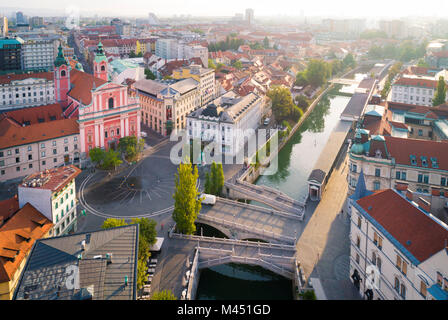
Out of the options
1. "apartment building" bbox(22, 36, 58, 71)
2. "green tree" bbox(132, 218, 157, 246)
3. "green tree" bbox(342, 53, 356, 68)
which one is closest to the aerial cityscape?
"green tree" bbox(132, 218, 157, 246)

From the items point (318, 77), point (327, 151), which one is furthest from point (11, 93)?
point (318, 77)

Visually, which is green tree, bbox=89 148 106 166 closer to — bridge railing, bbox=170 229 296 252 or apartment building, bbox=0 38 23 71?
bridge railing, bbox=170 229 296 252

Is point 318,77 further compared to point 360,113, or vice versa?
point 318,77

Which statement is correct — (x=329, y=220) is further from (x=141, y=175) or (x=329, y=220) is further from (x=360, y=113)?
(x=360, y=113)

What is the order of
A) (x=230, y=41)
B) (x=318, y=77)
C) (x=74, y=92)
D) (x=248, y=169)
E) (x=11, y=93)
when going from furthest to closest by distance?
(x=230, y=41) < (x=318, y=77) < (x=11, y=93) < (x=74, y=92) < (x=248, y=169)

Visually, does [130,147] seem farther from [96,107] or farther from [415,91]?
[415,91]

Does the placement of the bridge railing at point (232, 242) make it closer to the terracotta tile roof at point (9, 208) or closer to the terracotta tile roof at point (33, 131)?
the terracotta tile roof at point (9, 208)
